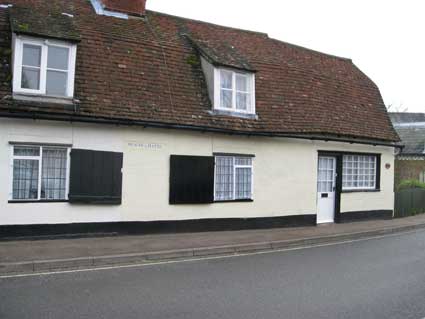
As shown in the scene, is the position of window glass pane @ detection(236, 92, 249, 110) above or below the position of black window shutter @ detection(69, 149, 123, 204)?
above

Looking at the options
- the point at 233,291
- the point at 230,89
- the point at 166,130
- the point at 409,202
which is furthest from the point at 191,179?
the point at 409,202

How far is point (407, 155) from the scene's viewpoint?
3172cm

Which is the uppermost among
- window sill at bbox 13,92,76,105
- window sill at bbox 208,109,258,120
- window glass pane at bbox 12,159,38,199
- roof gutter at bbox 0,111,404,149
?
window sill at bbox 208,109,258,120

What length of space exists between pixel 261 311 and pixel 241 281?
1809 millimetres

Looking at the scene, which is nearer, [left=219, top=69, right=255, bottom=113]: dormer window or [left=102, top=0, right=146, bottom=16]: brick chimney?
[left=219, top=69, right=255, bottom=113]: dormer window

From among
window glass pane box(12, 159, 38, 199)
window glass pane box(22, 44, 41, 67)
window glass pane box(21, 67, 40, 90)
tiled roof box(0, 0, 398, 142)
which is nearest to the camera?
window glass pane box(12, 159, 38, 199)

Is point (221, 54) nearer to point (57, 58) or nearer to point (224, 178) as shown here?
point (224, 178)

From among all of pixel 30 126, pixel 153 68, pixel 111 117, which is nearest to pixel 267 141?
pixel 153 68

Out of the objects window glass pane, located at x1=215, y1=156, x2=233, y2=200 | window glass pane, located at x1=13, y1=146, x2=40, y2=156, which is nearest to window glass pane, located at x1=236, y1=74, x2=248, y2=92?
window glass pane, located at x1=215, y1=156, x2=233, y2=200

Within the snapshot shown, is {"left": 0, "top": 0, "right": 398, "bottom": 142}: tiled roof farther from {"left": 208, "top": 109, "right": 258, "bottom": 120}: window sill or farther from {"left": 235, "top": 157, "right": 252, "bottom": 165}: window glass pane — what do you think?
{"left": 235, "top": 157, "right": 252, "bottom": 165}: window glass pane

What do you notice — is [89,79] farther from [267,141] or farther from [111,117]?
[267,141]

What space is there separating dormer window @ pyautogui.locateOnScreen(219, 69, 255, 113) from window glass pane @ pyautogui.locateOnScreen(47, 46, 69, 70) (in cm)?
465

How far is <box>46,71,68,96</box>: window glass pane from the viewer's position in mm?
12039

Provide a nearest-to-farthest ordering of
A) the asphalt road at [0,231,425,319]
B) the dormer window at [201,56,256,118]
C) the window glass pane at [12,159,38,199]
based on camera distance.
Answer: the asphalt road at [0,231,425,319], the window glass pane at [12,159,38,199], the dormer window at [201,56,256,118]
